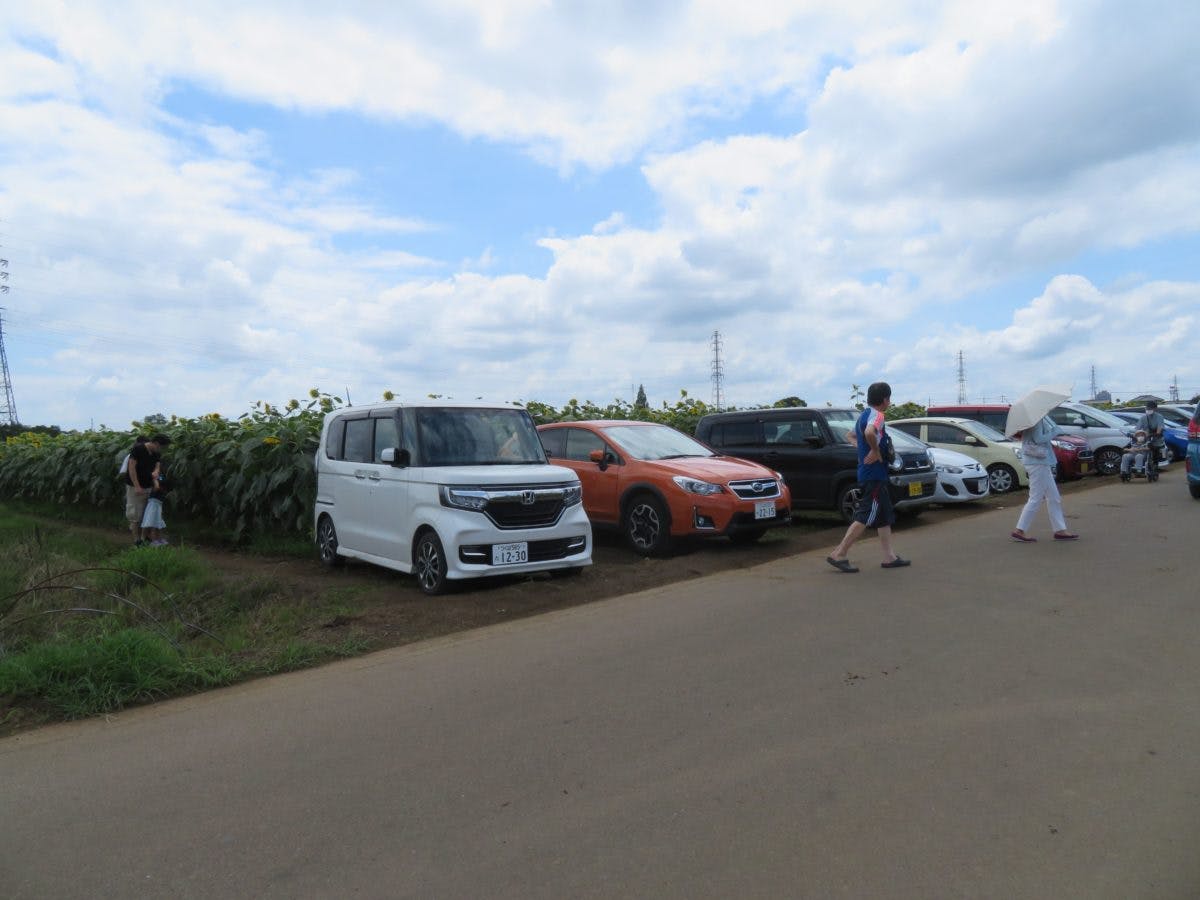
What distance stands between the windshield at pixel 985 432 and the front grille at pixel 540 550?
33.9 feet

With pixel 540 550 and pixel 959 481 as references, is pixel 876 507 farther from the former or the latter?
pixel 959 481

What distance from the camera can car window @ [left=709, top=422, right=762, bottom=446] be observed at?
13344 millimetres

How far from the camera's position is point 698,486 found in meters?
9.88

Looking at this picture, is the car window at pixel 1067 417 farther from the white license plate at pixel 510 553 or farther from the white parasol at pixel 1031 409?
the white license plate at pixel 510 553

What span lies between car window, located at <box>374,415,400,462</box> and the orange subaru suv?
106 inches

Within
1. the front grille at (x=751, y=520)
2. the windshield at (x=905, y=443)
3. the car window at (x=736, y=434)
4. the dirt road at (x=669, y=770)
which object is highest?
the car window at (x=736, y=434)

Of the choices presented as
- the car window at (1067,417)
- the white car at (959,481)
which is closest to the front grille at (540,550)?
the white car at (959,481)

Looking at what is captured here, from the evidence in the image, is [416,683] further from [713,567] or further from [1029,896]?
[713,567]

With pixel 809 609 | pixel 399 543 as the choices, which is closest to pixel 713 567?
pixel 809 609

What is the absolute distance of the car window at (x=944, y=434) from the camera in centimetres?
1575

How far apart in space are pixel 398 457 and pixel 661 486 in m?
3.21

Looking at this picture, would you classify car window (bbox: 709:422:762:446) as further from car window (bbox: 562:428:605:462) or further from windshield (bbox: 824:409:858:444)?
car window (bbox: 562:428:605:462)

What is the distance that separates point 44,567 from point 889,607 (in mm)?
Result: 8085

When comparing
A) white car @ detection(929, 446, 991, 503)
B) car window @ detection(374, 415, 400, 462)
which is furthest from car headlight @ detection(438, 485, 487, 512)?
white car @ detection(929, 446, 991, 503)
